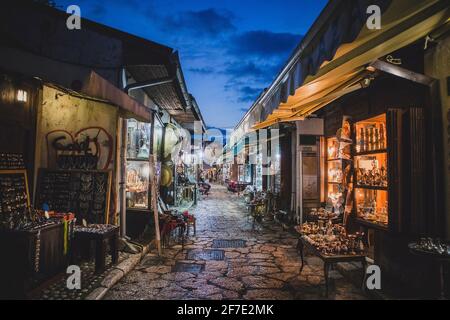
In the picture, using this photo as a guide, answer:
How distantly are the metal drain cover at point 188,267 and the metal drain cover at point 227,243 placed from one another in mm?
2152

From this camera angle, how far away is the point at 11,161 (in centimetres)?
729

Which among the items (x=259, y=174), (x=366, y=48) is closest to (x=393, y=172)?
(x=366, y=48)

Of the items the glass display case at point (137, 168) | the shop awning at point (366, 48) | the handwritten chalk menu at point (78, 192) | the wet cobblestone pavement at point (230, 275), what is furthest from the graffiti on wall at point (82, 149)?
the shop awning at point (366, 48)

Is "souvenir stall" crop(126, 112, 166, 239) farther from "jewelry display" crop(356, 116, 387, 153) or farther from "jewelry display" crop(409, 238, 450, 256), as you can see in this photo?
"jewelry display" crop(409, 238, 450, 256)

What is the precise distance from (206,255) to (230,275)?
6.36 ft

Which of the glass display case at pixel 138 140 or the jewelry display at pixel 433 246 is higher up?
the glass display case at pixel 138 140

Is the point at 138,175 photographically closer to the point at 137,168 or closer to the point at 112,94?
the point at 137,168

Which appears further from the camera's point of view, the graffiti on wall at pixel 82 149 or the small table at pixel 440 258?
the graffiti on wall at pixel 82 149

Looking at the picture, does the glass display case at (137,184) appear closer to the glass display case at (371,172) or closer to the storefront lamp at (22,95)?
the storefront lamp at (22,95)

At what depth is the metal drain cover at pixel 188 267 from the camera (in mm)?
7902

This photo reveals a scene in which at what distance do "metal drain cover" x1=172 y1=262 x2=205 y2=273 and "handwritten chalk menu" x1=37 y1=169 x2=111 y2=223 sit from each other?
8.30 feet
